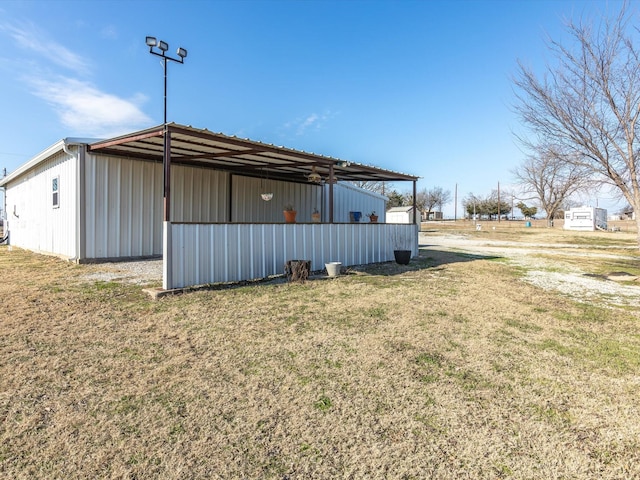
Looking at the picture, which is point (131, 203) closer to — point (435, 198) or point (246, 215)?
point (246, 215)

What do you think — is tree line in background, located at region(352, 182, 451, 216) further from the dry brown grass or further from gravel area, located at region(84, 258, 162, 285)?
the dry brown grass

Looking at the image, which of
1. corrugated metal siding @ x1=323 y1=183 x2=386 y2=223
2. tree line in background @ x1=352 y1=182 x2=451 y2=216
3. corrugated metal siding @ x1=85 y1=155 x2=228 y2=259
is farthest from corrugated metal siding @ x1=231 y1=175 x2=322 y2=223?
tree line in background @ x1=352 y1=182 x2=451 y2=216

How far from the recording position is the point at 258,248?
6.62 meters

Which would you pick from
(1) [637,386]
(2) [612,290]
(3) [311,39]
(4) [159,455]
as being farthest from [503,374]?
(3) [311,39]

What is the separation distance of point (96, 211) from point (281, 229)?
4.36 metres

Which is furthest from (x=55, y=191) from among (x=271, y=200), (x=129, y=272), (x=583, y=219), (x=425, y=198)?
(x=425, y=198)

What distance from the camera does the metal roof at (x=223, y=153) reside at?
6238 millimetres

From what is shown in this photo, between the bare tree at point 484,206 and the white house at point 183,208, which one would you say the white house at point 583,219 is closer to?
→ the bare tree at point 484,206

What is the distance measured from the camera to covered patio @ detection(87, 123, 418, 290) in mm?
5582

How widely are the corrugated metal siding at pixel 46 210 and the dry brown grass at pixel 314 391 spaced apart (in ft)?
14.1

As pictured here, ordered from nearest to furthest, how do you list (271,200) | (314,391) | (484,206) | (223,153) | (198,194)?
(314,391), (223,153), (198,194), (271,200), (484,206)

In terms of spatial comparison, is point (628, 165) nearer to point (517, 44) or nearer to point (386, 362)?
point (517, 44)

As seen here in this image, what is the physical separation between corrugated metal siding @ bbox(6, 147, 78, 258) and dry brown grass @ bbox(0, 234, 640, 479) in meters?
4.31

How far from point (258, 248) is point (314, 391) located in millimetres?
4403
